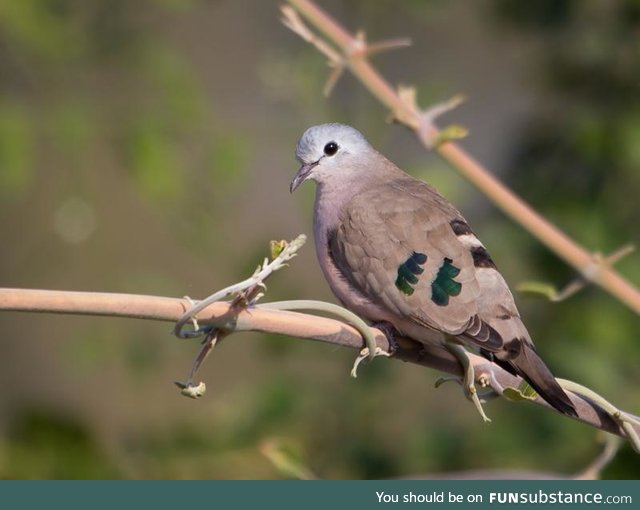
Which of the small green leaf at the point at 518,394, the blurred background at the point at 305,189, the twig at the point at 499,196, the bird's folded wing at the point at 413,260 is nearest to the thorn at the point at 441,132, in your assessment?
the twig at the point at 499,196

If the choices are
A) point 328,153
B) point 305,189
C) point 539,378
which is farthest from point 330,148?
point 305,189

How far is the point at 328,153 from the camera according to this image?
182 centimetres

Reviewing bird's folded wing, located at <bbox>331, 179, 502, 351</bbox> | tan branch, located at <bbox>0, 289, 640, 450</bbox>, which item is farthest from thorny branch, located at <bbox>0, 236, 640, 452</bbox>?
bird's folded wing, located at <bbox>331, 179, 502, 351</bbox>

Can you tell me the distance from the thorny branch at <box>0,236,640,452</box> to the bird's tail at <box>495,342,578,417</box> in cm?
1

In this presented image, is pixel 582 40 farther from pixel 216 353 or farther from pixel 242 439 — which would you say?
pixel 216 353

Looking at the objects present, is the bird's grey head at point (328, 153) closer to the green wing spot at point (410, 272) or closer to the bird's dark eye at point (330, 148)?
the bird's dark eye at point (330, 148)

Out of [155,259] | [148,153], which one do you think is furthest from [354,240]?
[155,259]

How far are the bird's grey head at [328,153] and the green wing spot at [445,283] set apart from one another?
35 centimetres

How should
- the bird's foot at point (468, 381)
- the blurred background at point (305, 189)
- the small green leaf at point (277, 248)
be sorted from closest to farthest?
the small green leaf at point (277, 248) < the bird's foot at point (468, 381) < the blurred background at point (305, 189)

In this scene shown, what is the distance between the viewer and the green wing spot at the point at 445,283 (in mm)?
1490

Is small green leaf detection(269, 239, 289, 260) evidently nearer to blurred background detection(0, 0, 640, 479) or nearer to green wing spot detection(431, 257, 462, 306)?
green wing spot detection(431, 257, 462, 306)

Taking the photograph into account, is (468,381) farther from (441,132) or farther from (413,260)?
(441,132)

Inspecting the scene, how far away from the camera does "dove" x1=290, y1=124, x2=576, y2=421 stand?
1.48 metres

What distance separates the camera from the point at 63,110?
2.73m
